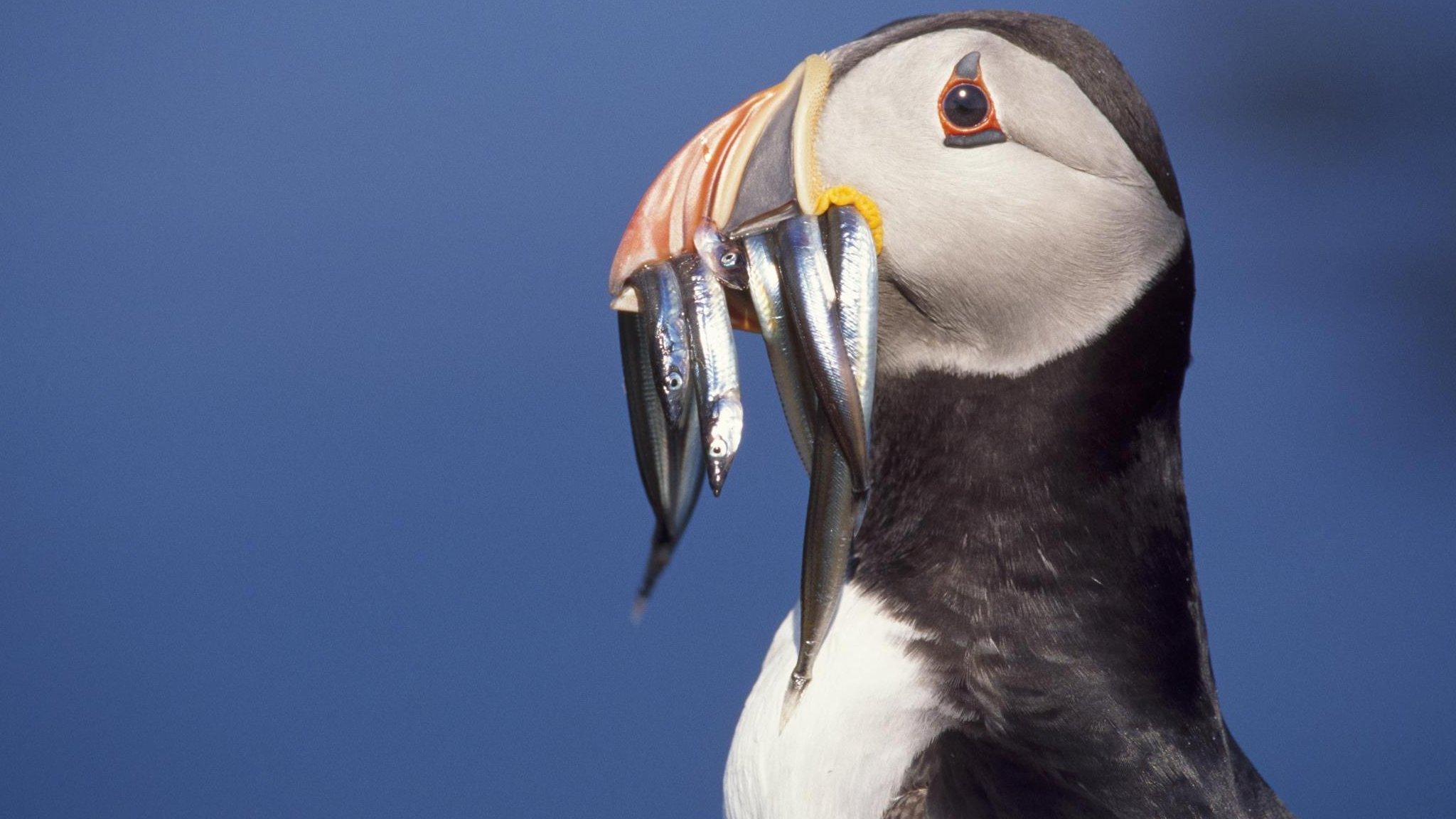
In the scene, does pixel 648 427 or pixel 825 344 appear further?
pixel 648 427

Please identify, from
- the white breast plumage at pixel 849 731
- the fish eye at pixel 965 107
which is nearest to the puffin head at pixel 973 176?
the fish eye at pixel 965 107

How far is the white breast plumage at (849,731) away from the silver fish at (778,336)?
0.14 meters

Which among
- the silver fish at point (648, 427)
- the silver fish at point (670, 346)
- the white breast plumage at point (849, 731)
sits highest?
the silver fish at point (670, 346)

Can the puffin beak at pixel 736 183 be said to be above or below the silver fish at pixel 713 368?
above

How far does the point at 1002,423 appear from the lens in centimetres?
90

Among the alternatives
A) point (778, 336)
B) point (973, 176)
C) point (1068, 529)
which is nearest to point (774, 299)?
point (778, 336)

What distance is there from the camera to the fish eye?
819 mm

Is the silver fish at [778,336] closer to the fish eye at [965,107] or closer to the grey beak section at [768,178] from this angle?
the grey beak section at [768,178]

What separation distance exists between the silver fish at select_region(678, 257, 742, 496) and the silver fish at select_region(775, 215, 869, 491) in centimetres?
5

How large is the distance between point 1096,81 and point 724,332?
28 cm

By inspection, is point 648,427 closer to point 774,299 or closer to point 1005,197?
point 774,299

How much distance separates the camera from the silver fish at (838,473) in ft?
2.61

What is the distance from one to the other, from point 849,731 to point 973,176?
0.36 m

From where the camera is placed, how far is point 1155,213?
855mm
